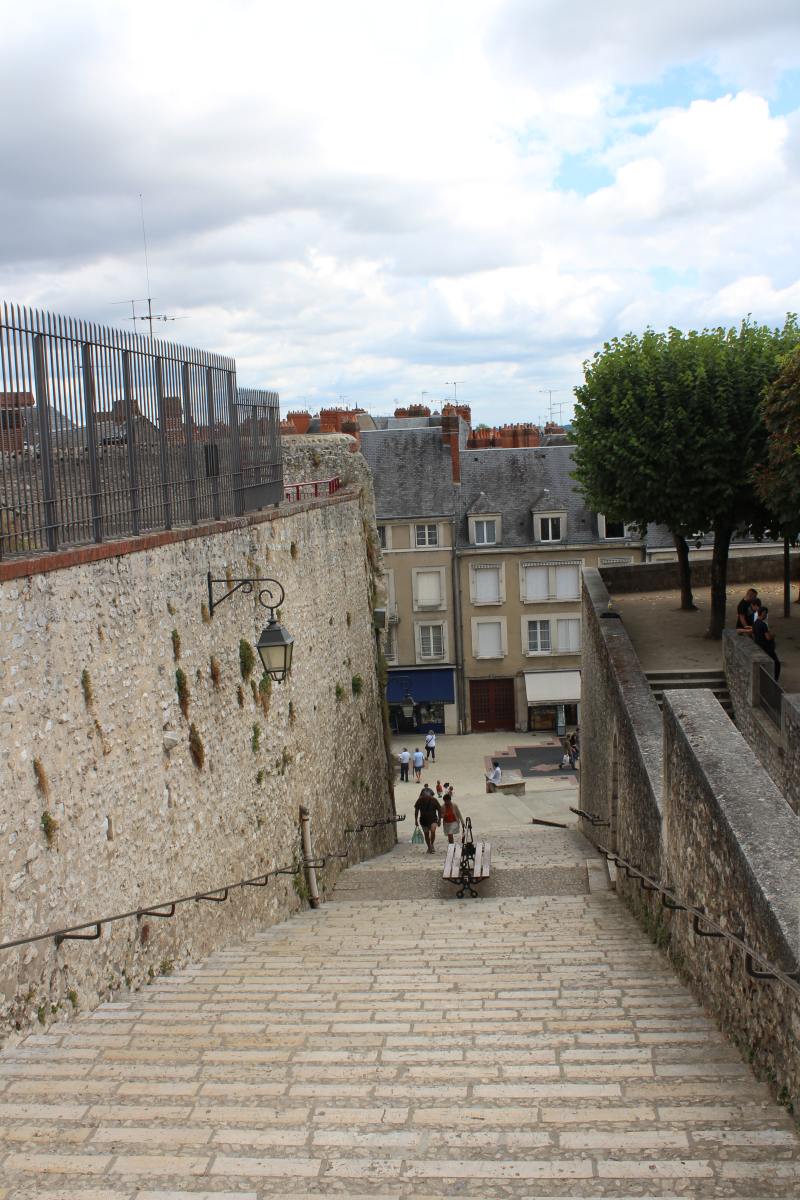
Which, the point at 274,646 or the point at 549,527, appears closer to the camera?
the point at 274,646

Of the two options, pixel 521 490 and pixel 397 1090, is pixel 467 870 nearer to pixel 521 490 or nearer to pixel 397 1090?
pixel 397 1090

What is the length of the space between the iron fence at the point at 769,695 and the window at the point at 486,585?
23.2 meters

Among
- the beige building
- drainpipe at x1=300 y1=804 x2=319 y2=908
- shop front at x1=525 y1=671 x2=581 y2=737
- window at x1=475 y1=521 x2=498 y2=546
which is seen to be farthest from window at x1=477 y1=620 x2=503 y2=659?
drainpipe at x1=300 y1=804 x2=319 y2=908

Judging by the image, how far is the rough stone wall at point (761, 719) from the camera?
1114cm

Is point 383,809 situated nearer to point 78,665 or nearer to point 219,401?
point 219,401

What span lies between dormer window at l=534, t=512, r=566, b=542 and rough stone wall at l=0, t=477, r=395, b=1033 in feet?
74.1

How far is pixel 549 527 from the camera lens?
3609 cm

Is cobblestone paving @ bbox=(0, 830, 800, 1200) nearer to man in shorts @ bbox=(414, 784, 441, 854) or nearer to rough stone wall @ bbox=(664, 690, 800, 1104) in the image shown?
rough stone wall @ bbox=(664, 690, 800, 1104)

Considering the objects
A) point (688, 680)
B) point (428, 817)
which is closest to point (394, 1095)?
point (688, 680)

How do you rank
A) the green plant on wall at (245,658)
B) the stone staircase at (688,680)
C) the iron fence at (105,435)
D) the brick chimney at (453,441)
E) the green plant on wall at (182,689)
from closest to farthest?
the iron fence at (105,435)
the green plant on wall at (182,689)
the green plant on wall at (245,658)
the stone staircase at (688,680)
the brick chimney at (453,441)

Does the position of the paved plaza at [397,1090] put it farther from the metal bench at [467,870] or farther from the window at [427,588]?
the window at [427,588]

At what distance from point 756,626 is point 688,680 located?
116cm

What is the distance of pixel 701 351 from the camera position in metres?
17.3

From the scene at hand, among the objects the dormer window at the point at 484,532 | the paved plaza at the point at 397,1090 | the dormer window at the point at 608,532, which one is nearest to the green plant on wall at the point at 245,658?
the paved plaza at the point at 397,1090
